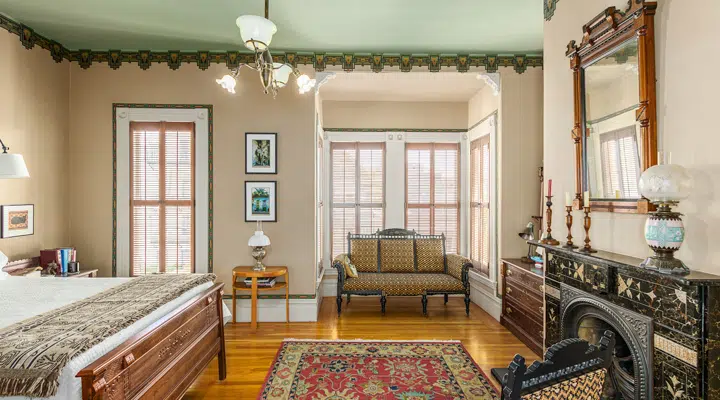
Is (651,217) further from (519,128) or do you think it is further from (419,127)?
(419,127)

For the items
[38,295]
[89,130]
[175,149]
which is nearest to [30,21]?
[89,130]

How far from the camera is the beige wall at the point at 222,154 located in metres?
4.91

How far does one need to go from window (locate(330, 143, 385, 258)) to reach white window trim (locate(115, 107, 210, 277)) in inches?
83.7

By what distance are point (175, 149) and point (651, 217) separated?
4913mm

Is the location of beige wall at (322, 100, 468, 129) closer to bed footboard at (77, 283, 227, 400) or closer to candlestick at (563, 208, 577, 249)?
bed footboard at (77, 283, 227, 400)

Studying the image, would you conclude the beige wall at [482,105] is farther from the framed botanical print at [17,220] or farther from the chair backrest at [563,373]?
the framed botanical print at [17,220]

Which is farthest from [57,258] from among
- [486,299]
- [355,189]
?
[486,299]

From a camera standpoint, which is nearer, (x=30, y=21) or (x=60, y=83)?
(x=30, y=21)

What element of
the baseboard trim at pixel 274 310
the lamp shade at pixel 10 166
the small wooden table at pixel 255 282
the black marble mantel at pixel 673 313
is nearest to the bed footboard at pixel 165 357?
the small wooden table at pixel 255 282

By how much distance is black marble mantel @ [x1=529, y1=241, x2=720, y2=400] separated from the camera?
176 centimetres

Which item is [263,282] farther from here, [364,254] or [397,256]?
[397,256]

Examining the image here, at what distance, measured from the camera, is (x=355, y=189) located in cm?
646

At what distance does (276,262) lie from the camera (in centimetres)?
504

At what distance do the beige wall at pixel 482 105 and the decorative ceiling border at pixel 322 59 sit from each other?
0.46 meters
